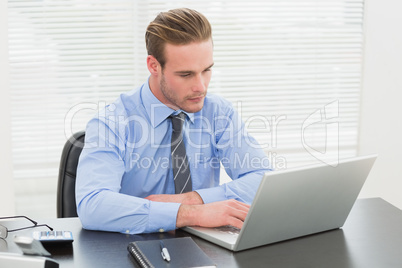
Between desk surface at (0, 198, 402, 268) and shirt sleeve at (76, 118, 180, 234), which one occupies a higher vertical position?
shirt sleeve at (76, 118, 180, 234)

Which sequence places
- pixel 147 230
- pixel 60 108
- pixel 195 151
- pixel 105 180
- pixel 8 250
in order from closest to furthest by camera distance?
pixel 8 250
pixel 147 230
pixel 105 180
pixel 195 151
pixel 60 108

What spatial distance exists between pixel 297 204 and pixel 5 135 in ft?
7.33

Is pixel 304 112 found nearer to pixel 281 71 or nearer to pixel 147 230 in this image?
pixel 281 71

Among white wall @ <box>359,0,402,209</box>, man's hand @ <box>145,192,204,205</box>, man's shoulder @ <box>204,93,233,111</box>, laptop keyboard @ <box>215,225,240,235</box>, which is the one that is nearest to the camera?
laptop keyboard @ <box>215,225,240,235</box>

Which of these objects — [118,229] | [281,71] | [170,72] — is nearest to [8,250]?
[118,229]

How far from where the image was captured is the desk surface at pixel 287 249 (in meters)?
1.52

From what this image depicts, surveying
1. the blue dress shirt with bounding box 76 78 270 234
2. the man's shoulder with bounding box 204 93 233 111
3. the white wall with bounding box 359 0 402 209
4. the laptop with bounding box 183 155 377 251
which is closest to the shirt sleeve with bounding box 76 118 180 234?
the blue dress shirt with bounding box 76 78 270 234

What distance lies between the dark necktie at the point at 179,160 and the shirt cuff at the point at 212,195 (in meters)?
0.17

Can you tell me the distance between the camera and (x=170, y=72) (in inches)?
83.7

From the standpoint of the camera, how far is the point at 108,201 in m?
1.81

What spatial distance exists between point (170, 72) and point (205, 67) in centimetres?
14

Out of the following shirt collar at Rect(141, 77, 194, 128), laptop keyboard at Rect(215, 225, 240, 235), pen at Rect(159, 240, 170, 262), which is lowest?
laptop keyboard at Rect(215, 225, 240, 235)

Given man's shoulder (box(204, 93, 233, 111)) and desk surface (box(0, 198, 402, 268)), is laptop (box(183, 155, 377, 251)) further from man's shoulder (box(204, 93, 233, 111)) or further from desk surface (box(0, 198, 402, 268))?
man's shoulder (box(204, 93, 233, 111))

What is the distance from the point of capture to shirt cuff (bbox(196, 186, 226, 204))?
78.7 inches
